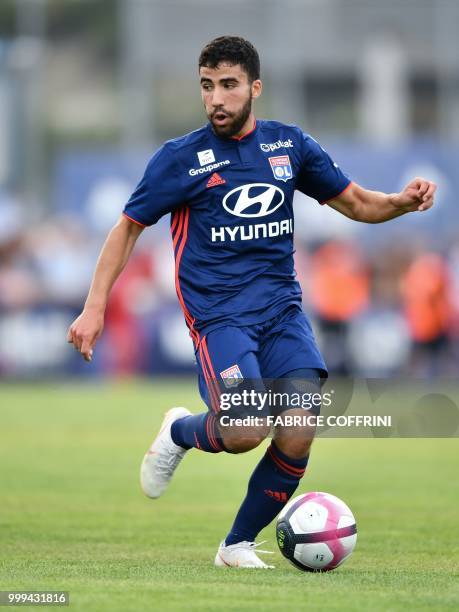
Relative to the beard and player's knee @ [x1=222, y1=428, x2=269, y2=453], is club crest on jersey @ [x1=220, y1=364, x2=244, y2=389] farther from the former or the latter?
the beard

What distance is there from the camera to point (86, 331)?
665cm

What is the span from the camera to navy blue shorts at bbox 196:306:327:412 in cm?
655

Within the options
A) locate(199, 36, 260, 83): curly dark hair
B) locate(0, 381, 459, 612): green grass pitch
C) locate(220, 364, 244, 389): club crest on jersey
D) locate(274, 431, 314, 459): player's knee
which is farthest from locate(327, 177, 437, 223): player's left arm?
locate(0, 381, 459, 612): green grass pitch

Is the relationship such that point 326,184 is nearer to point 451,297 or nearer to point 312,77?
point 451,297

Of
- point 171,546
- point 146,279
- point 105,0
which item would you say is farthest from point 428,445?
point 105,0

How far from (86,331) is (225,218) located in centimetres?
88

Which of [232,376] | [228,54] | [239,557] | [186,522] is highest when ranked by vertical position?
[228,54]

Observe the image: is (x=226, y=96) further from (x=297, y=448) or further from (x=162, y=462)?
(x=162, y=462)

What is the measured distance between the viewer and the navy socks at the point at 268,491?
6.67 meters

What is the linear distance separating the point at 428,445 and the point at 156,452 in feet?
23.8

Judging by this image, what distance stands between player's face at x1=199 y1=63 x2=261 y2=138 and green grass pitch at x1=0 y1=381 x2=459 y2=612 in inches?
85.0

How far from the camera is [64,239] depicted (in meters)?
22.0

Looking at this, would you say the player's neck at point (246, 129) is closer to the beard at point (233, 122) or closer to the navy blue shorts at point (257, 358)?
the beard at point (233, 122)

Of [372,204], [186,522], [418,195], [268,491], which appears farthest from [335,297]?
[268,491]
